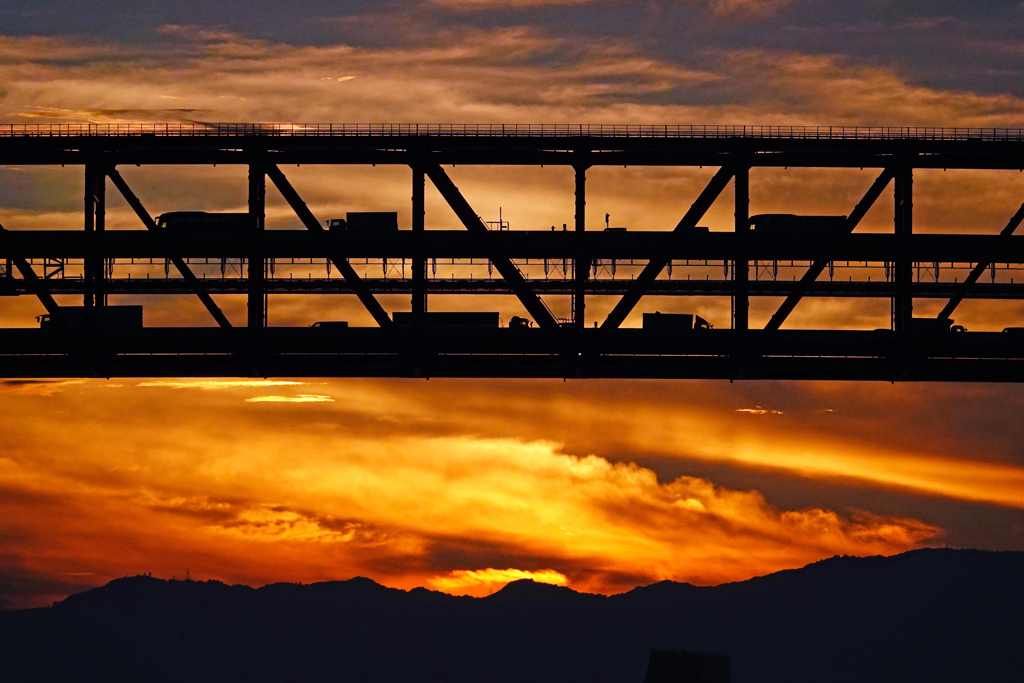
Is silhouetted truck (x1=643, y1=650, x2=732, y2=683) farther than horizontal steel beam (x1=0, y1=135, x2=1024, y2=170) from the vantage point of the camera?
Yes

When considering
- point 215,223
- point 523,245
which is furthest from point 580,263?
point 215,223

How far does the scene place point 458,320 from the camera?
6184cm

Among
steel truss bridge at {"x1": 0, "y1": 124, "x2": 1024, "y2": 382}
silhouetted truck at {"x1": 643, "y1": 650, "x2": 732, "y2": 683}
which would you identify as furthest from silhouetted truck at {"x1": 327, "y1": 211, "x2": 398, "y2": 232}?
silhouetted truck at {"x1": 643, "y1": 650, "x2": 732, "y2": 683}

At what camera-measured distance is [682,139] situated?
5600 cm

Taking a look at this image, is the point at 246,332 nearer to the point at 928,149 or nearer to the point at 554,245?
the point at 554,245

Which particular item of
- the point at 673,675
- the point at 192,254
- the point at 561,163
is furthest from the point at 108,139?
the point at 673,675

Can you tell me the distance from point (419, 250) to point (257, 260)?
913cm

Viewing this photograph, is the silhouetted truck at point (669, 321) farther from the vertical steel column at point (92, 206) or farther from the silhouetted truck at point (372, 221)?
the vertical steel column at point (92, 206)

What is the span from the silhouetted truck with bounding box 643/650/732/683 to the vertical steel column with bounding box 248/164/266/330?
127m

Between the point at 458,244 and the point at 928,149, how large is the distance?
25779 mm

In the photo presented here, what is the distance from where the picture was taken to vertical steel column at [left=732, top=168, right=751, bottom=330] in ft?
184

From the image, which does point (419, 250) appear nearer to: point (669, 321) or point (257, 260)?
point (257, 260)

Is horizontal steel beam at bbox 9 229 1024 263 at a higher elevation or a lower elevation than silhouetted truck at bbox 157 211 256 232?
lower

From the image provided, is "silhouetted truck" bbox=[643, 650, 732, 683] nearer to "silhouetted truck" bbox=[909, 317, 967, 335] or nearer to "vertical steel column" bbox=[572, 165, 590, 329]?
"silhouetted truck" bbox=[909, 317, 967, 335]
